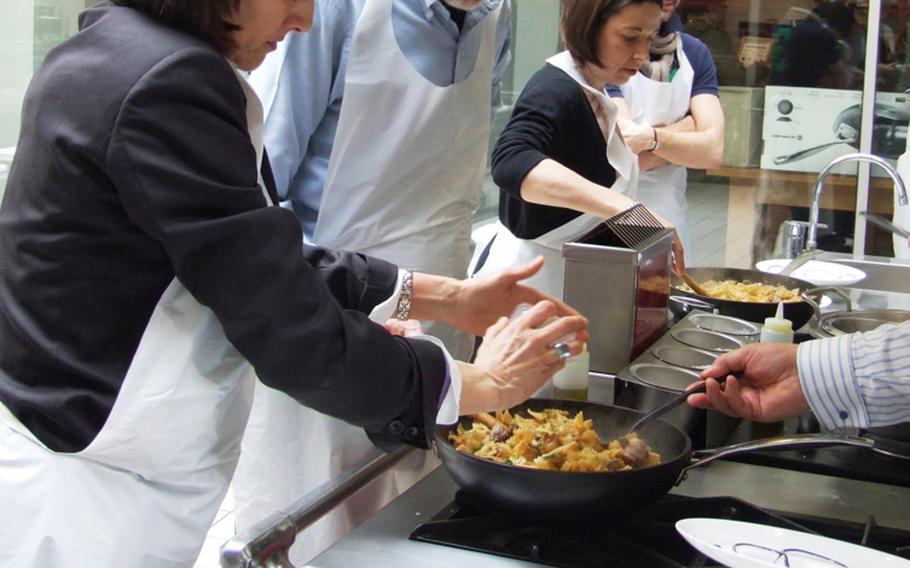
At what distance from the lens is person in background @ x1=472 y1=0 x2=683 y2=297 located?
7.77ft

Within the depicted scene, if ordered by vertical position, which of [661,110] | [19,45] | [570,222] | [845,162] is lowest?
[570,222]

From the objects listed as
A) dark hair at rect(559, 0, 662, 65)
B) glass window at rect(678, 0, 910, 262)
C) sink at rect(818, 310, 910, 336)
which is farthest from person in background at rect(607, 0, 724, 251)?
glass window at rect(678, 0, 910, 262)

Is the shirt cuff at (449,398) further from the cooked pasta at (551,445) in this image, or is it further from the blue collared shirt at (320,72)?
the blue collared shirt at (320,72)

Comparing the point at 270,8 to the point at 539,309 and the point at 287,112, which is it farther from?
the point at 287,112

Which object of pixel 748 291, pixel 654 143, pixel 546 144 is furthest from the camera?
pixel 654 143

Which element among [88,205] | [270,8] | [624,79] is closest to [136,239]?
[88,205]

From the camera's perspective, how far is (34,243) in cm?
116

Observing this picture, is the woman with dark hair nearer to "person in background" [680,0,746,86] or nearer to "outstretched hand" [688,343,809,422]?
"outstretched hand" [688,343,809,422]

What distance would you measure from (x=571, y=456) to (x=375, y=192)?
0.90 meters

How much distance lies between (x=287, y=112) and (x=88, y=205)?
0.79 metres

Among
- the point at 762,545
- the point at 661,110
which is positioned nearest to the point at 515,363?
the point at 762,545

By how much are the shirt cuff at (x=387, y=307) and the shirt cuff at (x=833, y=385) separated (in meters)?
0.55

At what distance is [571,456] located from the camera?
1.22 m

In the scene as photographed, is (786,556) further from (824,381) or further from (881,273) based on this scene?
(881,273)
